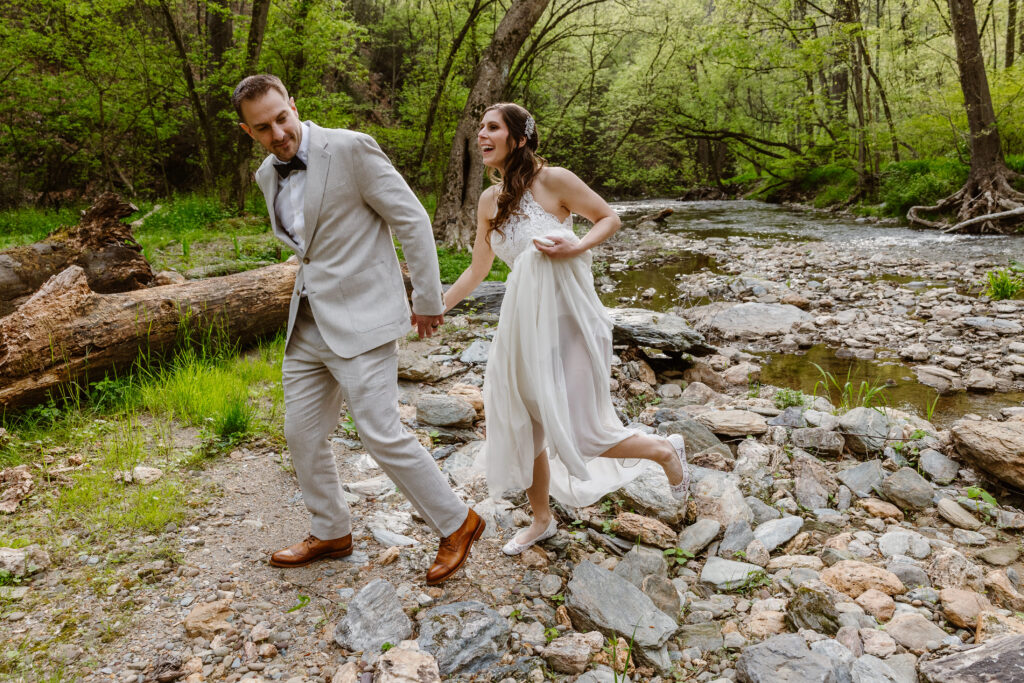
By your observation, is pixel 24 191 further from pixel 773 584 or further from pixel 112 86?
pixel 773 584

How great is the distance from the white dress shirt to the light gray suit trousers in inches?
1.1

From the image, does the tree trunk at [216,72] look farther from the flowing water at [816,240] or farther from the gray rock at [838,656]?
the gray rock at [838,656]

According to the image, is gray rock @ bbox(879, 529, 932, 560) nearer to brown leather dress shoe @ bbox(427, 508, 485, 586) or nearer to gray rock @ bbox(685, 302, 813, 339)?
brown leather dress shoe @ bbox(427, 508, 485, 586)

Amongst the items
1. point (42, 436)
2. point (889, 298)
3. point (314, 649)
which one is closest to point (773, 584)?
point (314, 649)

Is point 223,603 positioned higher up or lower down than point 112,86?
lower down

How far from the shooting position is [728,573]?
2863 mm

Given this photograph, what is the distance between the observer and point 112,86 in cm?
1445

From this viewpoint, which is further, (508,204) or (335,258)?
(508,204)

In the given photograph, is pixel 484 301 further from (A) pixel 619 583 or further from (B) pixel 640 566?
(A) pixel 619 583

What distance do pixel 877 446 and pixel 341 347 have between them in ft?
11.6

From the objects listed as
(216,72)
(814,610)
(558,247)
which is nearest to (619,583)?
(814,610)

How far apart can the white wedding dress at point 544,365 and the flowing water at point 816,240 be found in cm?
351

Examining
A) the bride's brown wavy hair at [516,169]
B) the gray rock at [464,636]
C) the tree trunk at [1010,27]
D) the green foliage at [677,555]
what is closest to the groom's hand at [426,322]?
the bride's brown wavy hair at [516,169]

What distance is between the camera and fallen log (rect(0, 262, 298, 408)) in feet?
12.9
